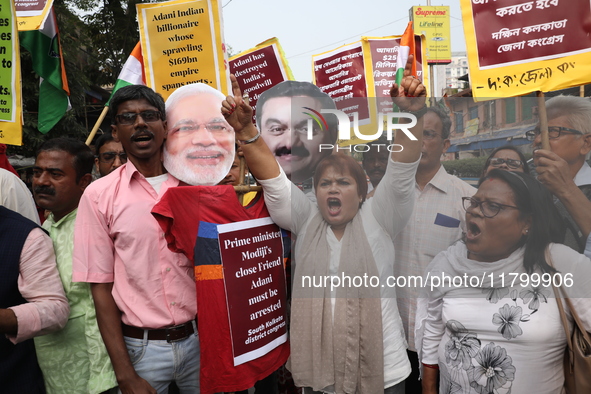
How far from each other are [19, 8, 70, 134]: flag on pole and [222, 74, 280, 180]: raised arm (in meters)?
2.28

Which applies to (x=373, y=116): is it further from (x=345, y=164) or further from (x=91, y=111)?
(x=91, y=111)

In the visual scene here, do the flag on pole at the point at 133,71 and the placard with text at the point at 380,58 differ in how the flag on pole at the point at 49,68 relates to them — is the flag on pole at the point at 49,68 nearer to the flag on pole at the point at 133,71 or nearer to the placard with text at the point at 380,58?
the flag on pole at the point at 133,71

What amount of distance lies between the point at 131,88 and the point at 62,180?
2.05ft

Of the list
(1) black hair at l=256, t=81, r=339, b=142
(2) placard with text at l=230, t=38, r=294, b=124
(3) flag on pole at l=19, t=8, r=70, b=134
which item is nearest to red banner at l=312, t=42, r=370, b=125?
(2) placard with text at l=230, t=38, r=294, b=124

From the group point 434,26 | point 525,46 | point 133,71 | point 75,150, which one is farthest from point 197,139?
point 434,26

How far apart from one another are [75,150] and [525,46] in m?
2.43

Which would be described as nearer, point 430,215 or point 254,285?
point 430,215

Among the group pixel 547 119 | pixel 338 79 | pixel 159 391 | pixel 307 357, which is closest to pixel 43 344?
pixel 159 391

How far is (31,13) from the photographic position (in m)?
3.42

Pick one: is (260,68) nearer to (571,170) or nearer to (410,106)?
(410,106)

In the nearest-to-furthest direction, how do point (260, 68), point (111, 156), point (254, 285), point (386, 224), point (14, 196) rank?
point (386, 224)
point (254, 285)
point (14, 196)
point (111, 156)
point (260, 68)

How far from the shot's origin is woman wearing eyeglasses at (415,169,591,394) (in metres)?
1.67

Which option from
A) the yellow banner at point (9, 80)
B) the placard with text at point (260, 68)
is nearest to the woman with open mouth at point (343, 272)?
the yellow banner at point (9, 80)

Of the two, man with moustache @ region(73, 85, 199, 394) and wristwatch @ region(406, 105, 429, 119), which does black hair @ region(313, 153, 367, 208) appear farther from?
man with moustache @ region(73, 85, 199, 394)
